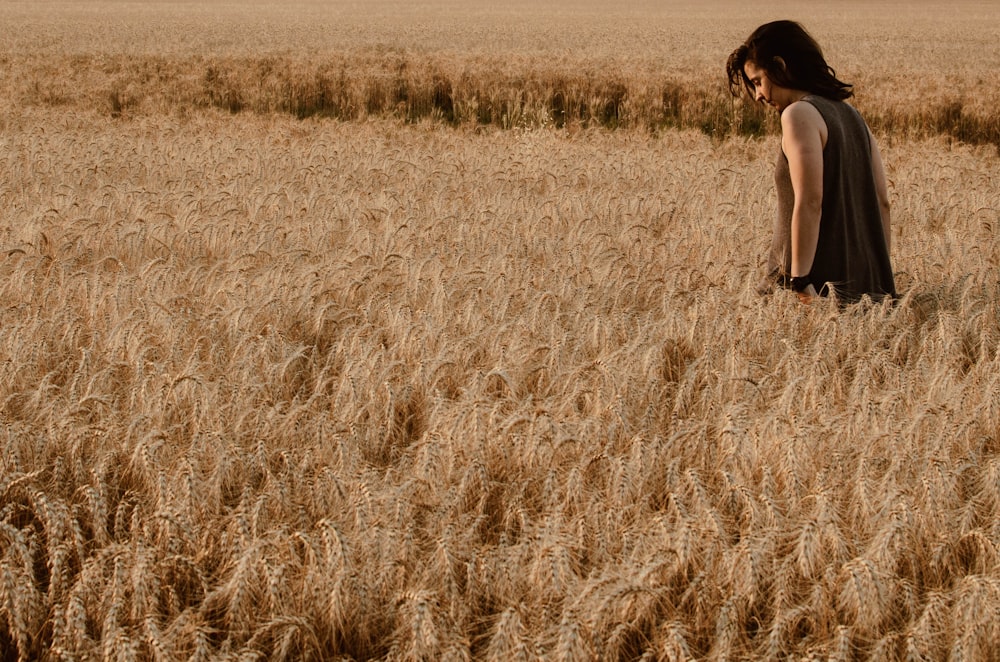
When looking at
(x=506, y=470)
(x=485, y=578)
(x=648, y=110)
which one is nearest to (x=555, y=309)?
(x=506, y=470)

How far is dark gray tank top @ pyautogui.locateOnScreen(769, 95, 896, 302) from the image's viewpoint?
4.42 metres

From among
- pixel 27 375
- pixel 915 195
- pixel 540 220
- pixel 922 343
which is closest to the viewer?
pixel 27 375

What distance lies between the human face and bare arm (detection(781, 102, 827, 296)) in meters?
0.13

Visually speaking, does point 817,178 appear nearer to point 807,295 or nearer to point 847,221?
point 847,221

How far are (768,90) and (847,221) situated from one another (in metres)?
0.73

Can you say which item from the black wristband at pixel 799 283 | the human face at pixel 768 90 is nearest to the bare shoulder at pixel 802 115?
the human face at pixel 768 90

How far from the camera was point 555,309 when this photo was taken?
13.8 ft

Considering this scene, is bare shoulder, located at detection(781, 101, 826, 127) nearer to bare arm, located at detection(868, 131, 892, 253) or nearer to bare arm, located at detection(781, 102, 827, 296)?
bare arm, located at detection(781, 102, 827, 296)

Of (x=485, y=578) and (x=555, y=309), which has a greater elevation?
(x=555, y=309)

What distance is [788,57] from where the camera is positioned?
14.0ft

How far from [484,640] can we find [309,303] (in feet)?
6.88

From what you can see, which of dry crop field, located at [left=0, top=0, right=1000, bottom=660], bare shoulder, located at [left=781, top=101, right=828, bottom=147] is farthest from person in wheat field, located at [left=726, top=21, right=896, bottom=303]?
dry crop field, located at [left=0, top=0, right=1000, bottom=660]

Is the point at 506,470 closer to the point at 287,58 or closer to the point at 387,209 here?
the point at 387,209

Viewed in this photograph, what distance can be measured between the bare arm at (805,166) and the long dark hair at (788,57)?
153 millimetres
